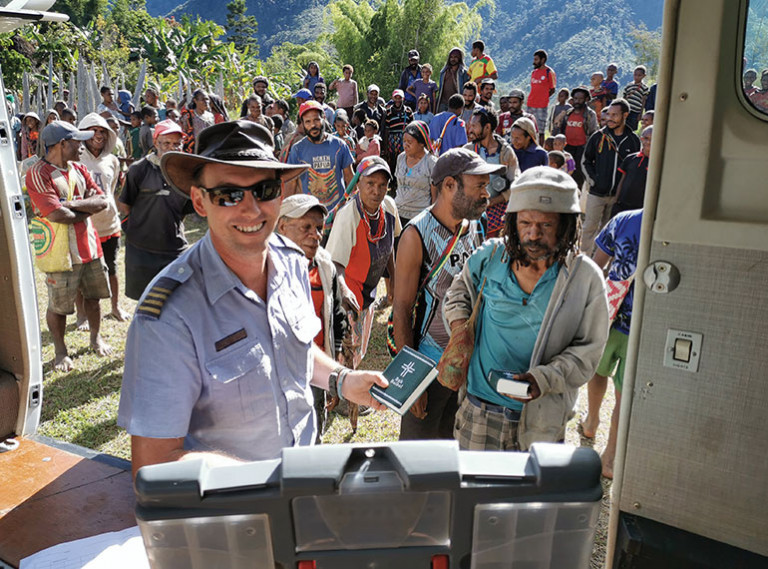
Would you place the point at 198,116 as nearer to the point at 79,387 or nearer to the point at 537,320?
the point at 79,387

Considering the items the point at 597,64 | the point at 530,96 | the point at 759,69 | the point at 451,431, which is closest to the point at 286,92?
the point at 530,96

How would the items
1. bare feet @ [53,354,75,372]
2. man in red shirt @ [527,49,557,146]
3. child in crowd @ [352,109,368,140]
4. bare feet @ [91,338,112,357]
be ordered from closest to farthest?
bare feet @ [53,354,75,372] < bare feet @ [91,338,112,357] < child in crowd @ [352,109,368,140] < man in red shirt @ [527,49,557,146]

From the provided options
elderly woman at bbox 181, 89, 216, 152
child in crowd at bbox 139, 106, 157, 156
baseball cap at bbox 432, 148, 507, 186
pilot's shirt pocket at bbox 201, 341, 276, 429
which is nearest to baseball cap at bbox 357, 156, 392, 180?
baseball cap at bbox 432, 148, 507, 186

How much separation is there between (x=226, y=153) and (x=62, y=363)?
14.8ft

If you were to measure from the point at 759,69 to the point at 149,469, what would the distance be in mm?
1444

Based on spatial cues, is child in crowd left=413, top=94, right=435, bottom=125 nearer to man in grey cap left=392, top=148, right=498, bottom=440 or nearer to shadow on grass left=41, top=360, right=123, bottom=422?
shadow on grass left=41, top=360, right=123, bottom=422

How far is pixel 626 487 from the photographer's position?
4.99ft

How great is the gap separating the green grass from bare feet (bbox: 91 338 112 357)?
0.17 ft

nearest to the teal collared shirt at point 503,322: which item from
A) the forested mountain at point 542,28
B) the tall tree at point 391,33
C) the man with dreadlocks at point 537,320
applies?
the man with dreadlocks at point 537,320

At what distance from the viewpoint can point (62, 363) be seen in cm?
543

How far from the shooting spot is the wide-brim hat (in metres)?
1.75

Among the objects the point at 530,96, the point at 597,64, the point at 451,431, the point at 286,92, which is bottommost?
the point at 451,431

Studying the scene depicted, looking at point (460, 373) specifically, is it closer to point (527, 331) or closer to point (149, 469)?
point (527, 331)

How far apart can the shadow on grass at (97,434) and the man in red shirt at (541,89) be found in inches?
407
